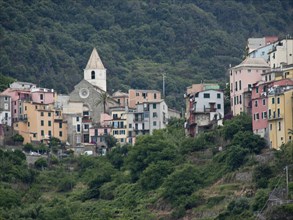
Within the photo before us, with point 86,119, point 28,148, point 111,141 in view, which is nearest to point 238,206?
point 28,148

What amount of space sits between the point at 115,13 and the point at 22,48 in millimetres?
28182

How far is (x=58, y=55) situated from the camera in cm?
17650

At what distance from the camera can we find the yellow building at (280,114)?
105688mm

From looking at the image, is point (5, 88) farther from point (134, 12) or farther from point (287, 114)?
point (134, 12)

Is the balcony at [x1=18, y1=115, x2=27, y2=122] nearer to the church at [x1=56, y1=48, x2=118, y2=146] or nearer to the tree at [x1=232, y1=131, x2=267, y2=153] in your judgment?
the church at [x1=56, y1=48, x2=118, y2=146]

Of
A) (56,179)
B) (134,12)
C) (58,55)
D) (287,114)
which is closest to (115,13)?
(134,12)

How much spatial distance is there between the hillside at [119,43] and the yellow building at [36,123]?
105ft

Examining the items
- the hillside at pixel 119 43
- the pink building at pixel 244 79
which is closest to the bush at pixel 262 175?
the pink building at pixel 244 79

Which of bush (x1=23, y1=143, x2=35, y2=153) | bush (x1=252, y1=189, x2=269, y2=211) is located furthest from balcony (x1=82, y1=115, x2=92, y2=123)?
bush (x1=252, y1=189, x2=269, y2=211)

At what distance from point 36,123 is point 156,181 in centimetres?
2133

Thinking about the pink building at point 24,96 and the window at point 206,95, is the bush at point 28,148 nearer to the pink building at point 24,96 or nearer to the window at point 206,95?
the pink building at point 24,96

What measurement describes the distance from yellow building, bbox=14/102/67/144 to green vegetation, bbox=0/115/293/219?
229 inches

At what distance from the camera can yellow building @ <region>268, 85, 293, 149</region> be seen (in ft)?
347

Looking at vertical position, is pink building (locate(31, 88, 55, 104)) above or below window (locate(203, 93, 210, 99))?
above
